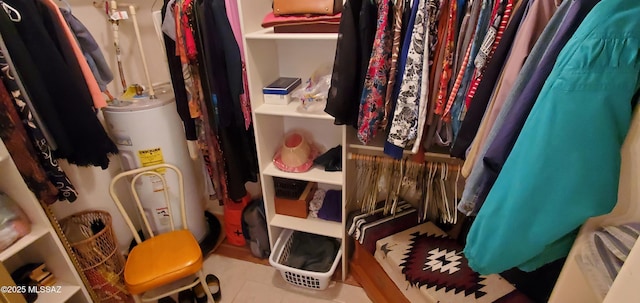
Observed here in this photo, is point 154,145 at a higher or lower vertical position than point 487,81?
lower

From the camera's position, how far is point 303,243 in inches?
76.9

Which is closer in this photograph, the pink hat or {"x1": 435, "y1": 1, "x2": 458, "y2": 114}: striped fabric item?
{"x1": 435, "y1": 1, "x2": 458, "y2": 114}: striped fabric item

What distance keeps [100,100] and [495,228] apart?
151 cm

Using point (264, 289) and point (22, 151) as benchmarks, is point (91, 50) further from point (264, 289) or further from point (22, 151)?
point (264, 289)

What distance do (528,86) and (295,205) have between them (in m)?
1.34

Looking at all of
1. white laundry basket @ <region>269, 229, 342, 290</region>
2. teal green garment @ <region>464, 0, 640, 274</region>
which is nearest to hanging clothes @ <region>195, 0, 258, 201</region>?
white laundry basket @ <region>269, 229, 342, 290</region>

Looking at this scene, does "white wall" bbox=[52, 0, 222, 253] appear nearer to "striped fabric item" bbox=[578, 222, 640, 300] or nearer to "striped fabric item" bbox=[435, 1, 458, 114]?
"striped fabric item" bbox=[435, 1, 458, 114]

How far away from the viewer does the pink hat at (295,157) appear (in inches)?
65.3

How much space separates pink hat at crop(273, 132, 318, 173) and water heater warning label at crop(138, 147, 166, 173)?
595 millimetres

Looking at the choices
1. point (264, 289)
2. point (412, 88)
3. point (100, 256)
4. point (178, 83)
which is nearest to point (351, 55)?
point (412, 88)

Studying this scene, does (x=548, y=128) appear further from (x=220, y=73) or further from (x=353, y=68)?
(x=220, y=73)

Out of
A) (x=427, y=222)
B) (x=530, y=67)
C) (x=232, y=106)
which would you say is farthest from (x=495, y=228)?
(x=232, y=106)

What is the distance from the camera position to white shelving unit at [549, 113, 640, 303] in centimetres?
46

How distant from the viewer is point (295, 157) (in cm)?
166
